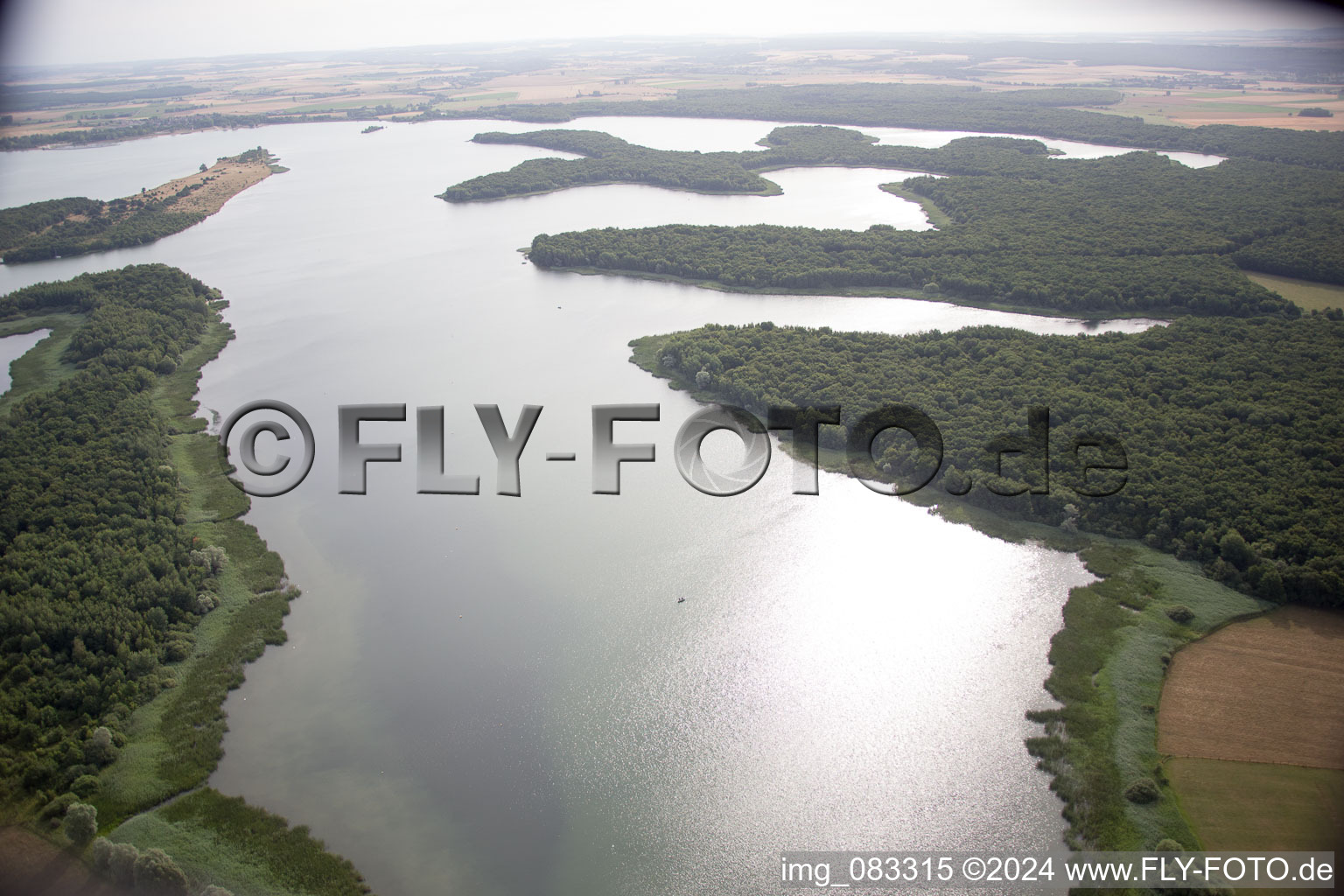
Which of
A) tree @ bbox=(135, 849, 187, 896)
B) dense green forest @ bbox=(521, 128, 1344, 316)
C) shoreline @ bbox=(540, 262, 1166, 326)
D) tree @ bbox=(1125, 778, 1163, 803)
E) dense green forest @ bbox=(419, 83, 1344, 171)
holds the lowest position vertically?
tree @ bbox=(135, 849, 187, 896)

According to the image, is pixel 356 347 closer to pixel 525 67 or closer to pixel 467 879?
pixel 467 879

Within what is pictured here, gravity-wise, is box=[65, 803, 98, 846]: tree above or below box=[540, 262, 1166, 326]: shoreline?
below

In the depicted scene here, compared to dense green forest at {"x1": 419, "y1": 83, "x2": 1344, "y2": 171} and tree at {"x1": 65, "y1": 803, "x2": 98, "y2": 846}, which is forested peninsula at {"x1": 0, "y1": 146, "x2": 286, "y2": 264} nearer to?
dense green forest at {"x1": 419, "y1": 83, "x2": 1344, "y2": 171}

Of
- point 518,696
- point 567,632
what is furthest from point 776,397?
point 518,696

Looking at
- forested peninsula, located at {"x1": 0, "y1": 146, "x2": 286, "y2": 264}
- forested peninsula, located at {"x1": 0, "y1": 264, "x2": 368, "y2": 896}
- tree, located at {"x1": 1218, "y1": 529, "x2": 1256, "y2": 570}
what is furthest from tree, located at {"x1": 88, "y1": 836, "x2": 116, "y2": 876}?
forested peninsula, located at {"x1": 0, "y1": 146, "x2": 286, "y2": 264}

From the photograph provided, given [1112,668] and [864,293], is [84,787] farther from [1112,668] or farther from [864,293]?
[864,293]

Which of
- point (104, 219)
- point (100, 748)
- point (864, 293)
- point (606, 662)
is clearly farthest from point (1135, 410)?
point (104, 219)
